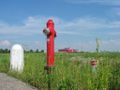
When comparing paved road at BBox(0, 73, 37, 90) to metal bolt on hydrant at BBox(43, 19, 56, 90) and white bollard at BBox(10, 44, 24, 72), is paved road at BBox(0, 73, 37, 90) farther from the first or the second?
white bollard at BBox(10, 44, 24, 72)

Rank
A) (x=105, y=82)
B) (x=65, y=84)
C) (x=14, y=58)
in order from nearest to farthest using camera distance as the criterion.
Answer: (x=105, y=82) < (x=65, y=84) < (x=14, y=58)

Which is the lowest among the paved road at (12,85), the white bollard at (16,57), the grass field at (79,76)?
the paved road at (12,85)

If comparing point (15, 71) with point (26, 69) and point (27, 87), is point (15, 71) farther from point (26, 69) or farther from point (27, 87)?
point (27, 87)

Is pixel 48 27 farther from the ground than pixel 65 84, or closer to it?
farther from the ground

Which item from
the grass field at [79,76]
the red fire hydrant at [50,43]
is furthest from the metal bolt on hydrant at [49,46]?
the grass field at [79,76]

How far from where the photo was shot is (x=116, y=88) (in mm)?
11078

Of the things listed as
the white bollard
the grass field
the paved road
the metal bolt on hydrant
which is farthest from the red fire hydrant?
the white bollard

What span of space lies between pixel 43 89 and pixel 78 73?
3.40 ft

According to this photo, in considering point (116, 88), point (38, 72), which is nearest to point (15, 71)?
point (38, 72)

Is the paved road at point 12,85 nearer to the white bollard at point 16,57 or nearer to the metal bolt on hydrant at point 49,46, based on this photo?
the metal bolt on hydrant at point 49,46

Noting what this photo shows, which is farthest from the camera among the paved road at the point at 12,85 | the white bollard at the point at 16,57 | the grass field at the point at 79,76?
the white bollard at the point at 16,57

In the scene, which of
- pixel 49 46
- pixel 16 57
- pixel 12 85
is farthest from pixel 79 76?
pixel 16 57

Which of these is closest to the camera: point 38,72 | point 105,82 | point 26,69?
point 105,82

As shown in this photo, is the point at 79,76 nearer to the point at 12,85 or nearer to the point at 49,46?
the point at 49,46
